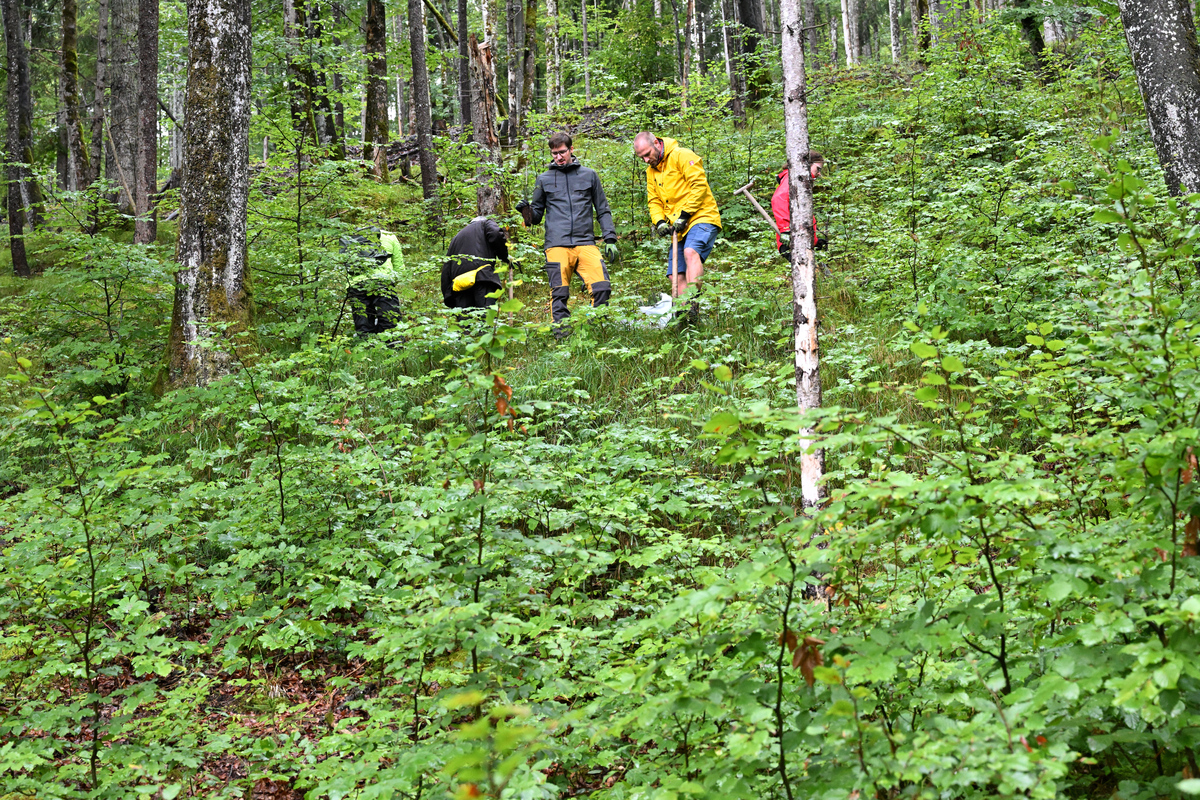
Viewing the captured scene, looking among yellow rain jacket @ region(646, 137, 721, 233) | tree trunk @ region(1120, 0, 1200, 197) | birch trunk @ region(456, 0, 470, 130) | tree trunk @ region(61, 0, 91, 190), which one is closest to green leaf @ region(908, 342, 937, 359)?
tree trunk @ region(1120, 0, 1200, 197)

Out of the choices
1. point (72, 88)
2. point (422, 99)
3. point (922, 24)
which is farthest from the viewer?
point (72, 88)

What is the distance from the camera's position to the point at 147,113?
42.2 feet

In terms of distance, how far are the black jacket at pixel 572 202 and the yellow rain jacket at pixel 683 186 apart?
0.68 meters

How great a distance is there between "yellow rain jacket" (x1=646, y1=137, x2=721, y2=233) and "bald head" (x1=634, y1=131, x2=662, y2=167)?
0.20 feet

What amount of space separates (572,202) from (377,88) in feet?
39.6

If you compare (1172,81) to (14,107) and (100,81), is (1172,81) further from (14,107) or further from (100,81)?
(14,107)

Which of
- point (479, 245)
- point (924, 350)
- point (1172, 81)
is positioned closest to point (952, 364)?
point (924, 350)

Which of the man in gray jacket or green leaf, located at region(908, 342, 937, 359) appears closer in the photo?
green leaf, located at region(908, 342, 937, 359)

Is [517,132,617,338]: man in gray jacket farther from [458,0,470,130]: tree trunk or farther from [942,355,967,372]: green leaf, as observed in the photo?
[458,0,470,130]: tree trunk

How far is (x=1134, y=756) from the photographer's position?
2.31m

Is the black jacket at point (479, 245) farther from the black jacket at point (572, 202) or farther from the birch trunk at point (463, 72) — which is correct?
the birch trunk at point (463, 72)

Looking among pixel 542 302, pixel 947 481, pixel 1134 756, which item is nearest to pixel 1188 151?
pixel 1134 756

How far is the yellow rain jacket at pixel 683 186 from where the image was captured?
7.46 metres

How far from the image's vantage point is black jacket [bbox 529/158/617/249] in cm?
796
